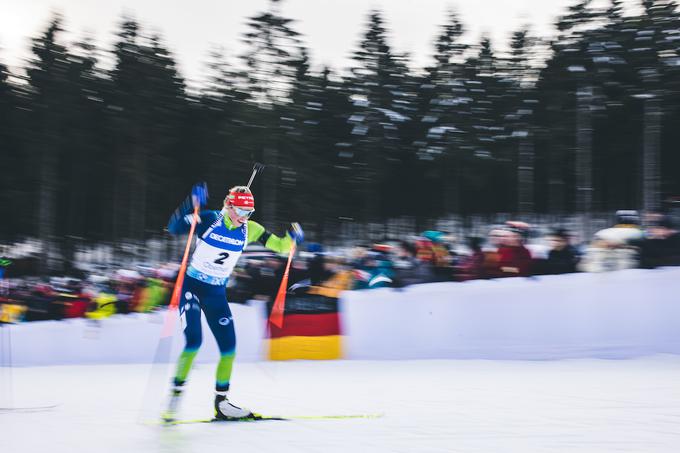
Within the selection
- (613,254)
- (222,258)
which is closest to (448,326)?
(613,254)

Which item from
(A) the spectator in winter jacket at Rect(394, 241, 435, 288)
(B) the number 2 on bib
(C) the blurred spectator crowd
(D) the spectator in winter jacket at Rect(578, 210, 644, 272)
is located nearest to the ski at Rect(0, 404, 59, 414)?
(B) the number 2 on bib

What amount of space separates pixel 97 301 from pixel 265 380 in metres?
3.62

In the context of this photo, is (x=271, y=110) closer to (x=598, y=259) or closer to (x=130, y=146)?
(x=130, y=146)

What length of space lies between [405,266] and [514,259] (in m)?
1.30

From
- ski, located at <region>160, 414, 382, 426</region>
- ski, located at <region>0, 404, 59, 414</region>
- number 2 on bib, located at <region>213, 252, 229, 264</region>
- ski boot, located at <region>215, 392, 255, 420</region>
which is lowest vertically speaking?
A: ski, located at <region>0, 404, 59, 414</region>

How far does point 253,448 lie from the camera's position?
470cm

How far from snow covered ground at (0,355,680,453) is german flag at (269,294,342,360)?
312mm

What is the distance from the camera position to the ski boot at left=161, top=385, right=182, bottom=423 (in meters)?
5.70

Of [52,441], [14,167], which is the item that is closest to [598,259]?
[52,441]

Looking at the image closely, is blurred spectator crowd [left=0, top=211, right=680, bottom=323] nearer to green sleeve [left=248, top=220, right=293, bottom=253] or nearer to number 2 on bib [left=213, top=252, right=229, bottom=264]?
green sleeve [left=248, top=220, right=293, bottom=253]

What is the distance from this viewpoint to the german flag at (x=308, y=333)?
9.84 m

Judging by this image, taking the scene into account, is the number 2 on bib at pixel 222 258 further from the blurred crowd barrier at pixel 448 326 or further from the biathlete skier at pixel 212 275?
the blurred crowd barrier at pixel 448 326

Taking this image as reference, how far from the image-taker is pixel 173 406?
19.0 ft

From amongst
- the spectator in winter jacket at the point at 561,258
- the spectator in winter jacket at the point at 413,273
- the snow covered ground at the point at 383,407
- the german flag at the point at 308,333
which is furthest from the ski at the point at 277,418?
the spectator in winter jacket at the point at 561,258
